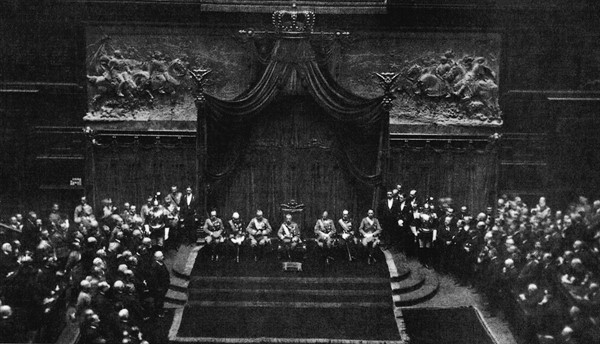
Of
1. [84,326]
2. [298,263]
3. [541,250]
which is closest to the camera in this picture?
[84,326]

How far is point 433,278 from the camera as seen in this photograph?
18672mm

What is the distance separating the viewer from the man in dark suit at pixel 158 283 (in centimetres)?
1625

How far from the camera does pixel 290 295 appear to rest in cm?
1742

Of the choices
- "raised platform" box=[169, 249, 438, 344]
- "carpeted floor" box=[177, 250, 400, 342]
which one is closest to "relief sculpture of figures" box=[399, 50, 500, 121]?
"raised platform" box=[169, 249, 438, 344]

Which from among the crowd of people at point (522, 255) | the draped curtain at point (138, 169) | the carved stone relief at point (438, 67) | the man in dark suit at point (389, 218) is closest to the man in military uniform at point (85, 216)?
the draped curtain at point (138, 169)

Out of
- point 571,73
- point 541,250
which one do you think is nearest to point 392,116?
point 571,73

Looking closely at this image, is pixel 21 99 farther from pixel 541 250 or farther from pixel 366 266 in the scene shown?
pixel 541 250

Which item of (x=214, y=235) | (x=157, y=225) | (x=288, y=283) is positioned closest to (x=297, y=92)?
(x=214, y=235)

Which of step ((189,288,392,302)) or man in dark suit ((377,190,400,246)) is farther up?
man in dark suit ((377,190,400,246))

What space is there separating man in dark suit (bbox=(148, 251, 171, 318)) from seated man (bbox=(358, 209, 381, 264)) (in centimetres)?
527

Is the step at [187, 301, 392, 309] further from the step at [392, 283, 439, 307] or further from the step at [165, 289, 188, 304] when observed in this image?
the step at [392, 283, 439, 307]

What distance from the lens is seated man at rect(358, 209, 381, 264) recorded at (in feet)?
62.8

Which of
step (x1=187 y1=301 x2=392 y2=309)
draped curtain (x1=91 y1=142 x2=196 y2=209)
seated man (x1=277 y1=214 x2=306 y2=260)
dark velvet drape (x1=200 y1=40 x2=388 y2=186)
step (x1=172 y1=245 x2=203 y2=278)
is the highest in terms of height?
dark velvet drape (x1=200 y1=40 x2=388 y2=186)

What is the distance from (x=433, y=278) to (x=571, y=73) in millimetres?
8347
